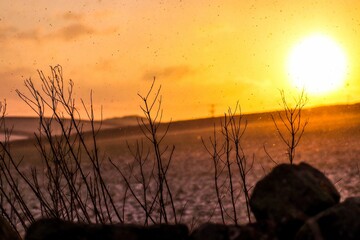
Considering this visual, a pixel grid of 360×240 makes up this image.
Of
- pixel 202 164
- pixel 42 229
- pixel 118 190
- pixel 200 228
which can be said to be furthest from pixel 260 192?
pixel 202 164

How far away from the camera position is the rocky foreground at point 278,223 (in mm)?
4766

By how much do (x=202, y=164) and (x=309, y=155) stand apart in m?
7.78

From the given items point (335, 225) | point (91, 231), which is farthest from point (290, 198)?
point (91, 231)

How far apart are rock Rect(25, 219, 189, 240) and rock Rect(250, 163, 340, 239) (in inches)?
32.5

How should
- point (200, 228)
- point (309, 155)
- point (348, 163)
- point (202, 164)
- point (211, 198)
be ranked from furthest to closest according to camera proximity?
point (309, 155)
point (202, 164)
point (348, 163)
point (211, 198)
point (200, 228)

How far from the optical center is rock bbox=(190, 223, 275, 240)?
15.6 ft

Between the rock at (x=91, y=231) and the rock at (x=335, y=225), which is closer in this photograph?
the rock at (x=335, y=225)

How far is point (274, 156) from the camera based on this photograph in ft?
128

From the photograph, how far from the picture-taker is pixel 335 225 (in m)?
4.77

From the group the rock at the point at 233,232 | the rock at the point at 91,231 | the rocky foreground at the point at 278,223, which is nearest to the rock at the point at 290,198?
the rocky foreground at the point at 278,223

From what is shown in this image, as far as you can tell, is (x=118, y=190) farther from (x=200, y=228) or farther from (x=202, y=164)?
(x=200, y=228)

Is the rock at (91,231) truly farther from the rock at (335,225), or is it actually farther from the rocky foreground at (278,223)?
the rock at (335,225)

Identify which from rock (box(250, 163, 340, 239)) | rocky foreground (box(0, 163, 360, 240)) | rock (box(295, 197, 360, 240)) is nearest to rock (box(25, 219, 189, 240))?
rocky foreground (box(0, 163, 360, 240))

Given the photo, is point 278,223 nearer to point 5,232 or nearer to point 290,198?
point 290,198
